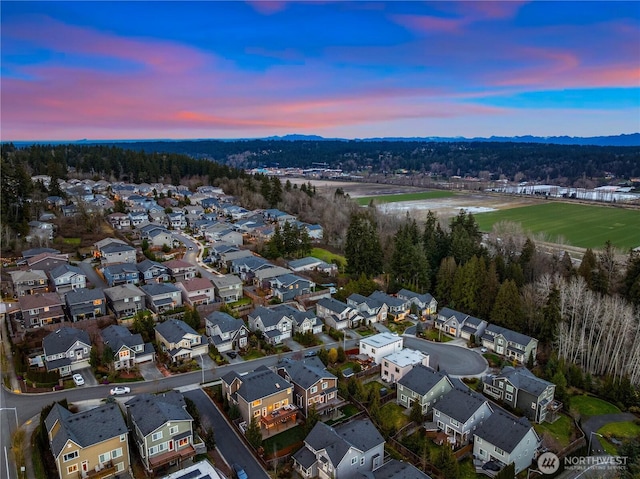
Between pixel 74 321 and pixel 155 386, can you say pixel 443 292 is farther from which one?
pixel 74 321

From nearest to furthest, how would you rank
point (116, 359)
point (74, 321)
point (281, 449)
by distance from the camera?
1. point (281, 449)
2. point (116, 359)
3. point (74, 321)

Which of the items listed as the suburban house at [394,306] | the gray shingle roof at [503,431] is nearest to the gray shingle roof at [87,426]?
the gray shingle roof at [503,431]

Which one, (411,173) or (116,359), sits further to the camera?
(411,173)

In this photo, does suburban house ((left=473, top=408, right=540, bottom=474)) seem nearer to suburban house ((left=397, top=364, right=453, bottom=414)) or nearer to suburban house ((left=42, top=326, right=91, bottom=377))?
suburban house ((left=397, top=364, right=453, bottom=414))

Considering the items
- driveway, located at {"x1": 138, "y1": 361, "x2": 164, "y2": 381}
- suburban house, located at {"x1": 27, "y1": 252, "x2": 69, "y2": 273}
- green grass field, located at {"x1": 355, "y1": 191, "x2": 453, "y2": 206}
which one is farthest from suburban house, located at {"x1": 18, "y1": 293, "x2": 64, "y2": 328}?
green grass field, located at {"x1": 355, "y1": 191, "x2": 453, "y2": 206}

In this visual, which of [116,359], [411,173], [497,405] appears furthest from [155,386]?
[411,173]
